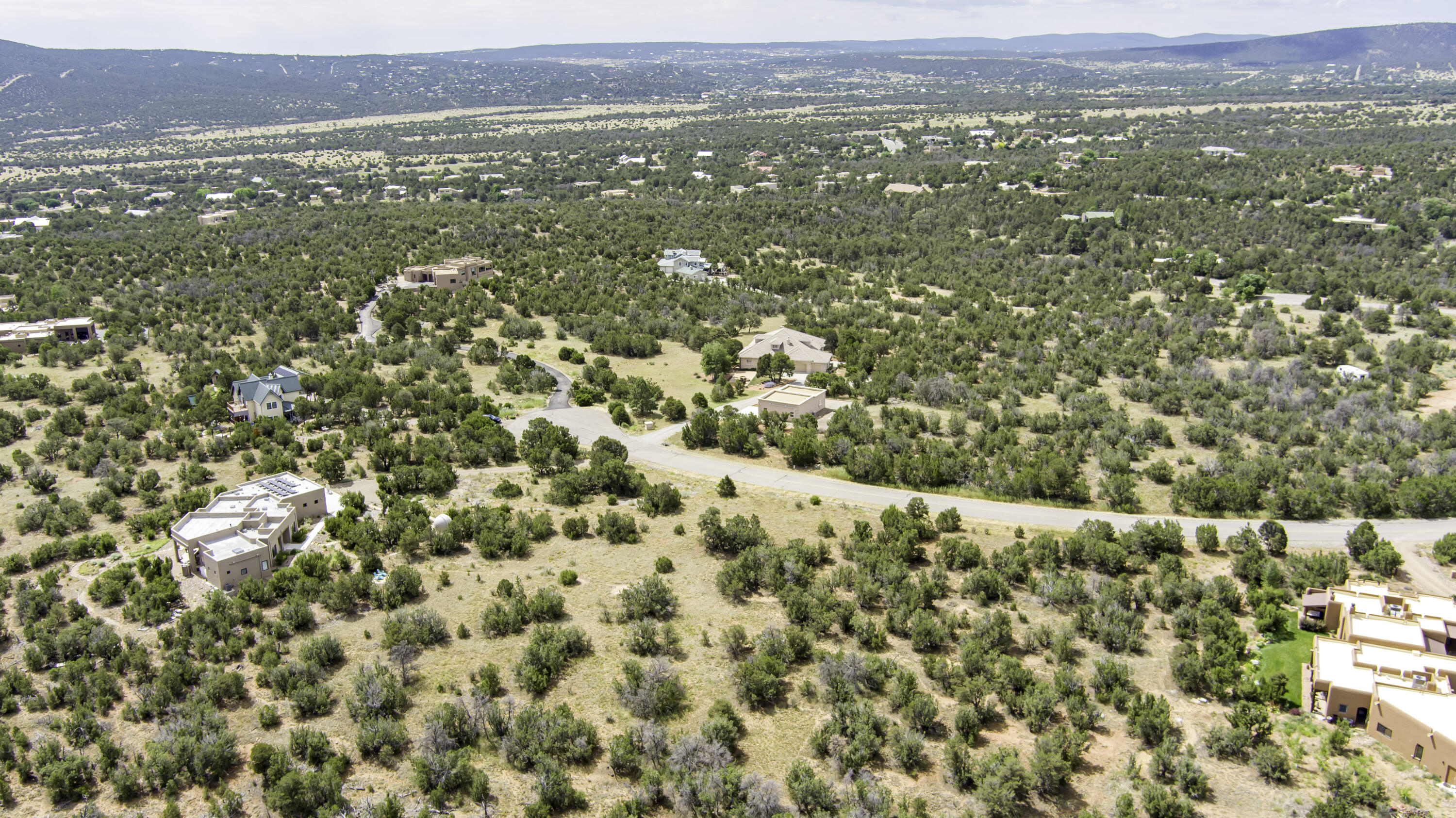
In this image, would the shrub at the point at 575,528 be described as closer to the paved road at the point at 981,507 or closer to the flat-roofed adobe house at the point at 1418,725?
the paved road at the point at 981,507

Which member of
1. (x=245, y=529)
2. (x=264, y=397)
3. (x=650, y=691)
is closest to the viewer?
(x=650, y=691)

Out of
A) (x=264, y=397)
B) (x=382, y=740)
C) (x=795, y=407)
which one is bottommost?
(x=382, y=740)

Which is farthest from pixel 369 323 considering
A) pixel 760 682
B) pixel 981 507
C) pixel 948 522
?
pixel 760 682

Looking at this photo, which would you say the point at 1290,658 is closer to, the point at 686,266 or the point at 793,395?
the point at 793,395

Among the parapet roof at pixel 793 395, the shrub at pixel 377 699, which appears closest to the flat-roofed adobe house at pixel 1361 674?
the shrub at pixel 377 699

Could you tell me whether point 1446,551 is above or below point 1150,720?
above

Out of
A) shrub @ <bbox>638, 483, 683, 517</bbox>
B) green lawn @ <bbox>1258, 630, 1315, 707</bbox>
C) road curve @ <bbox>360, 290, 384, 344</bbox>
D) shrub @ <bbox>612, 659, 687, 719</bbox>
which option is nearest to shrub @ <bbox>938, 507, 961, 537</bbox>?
shrub @ <bbox>638, 483, 683, 517</bbox>

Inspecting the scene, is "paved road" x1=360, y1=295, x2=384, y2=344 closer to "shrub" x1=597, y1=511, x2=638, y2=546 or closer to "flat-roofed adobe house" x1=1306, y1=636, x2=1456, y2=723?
"shrub" x1=597, y1=511, x2=638, y2=546
